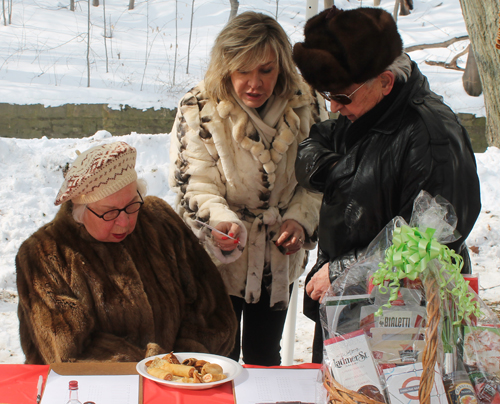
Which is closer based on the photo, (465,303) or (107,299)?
(465,303)

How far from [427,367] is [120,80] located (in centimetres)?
1244

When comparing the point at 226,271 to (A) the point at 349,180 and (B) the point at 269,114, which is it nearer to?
(B) the point at 269,114

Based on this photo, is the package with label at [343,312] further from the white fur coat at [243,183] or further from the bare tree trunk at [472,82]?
the bare tree trunk at [472,82]

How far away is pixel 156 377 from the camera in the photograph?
1.35m

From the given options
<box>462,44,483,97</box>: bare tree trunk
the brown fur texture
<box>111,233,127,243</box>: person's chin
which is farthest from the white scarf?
<box>462,44,483,97</box>: bare tree trunk

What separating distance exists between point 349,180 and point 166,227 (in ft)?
2.74

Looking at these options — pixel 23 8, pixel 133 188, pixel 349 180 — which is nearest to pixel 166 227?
pixel 133 188

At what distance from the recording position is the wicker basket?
936 mm

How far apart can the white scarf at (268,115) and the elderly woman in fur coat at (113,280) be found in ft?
1.80

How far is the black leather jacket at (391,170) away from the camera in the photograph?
150cm

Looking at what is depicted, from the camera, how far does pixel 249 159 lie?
2230mm

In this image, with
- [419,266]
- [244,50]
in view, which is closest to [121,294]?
[244,50]

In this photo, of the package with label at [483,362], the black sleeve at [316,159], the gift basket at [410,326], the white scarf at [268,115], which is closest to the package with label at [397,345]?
the gift basket at [410,326]

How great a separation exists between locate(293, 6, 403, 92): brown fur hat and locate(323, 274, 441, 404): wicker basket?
773 mm
